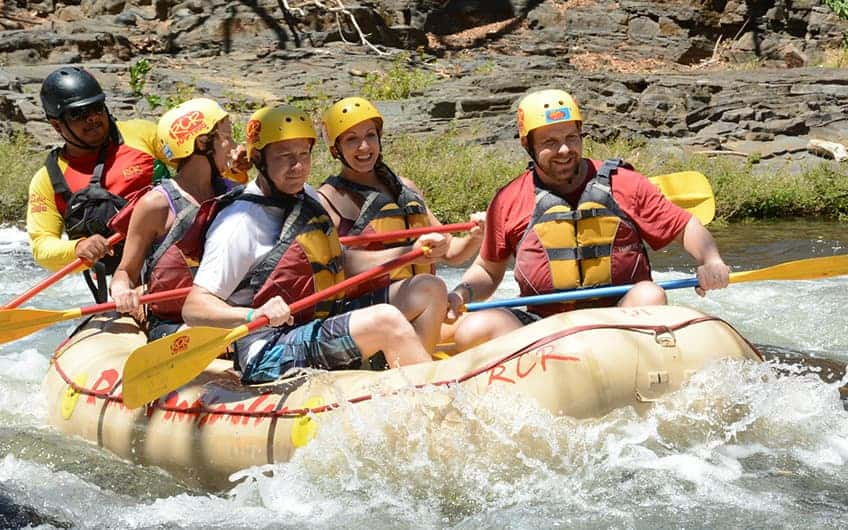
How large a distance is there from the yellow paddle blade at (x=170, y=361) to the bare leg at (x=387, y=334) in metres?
0.38

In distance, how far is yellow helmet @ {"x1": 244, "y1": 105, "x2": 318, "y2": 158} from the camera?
11.9 ft

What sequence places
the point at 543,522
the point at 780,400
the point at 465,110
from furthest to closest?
the point at 465,110
the point at 780,400
the point at 543,522

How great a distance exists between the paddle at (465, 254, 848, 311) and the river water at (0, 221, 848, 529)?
475 mm

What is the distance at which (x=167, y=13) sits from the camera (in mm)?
17734

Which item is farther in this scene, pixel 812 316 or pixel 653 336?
pixel 812 316

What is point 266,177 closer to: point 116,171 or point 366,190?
point 366,190

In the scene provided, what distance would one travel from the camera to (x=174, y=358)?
3.60 metres

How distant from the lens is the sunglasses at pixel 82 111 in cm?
483

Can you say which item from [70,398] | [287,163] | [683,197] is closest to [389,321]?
[287,163]

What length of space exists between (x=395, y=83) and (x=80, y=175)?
410 inches

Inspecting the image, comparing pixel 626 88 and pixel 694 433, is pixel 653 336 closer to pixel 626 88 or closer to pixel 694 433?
pixel 694 433

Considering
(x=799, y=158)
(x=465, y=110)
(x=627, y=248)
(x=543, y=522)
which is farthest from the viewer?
(x=465, y=110)

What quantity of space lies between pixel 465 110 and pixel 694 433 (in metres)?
10.2

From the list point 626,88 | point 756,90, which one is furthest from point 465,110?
point 756,90
